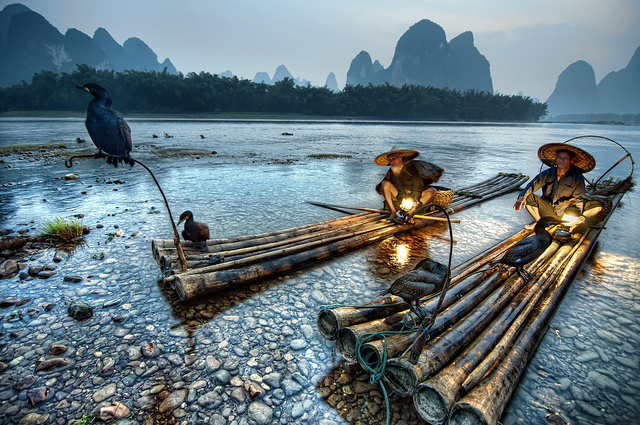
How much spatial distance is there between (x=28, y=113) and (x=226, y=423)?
301 feet

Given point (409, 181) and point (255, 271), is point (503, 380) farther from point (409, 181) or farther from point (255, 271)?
point (409, 181)

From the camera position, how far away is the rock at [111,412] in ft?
8.85

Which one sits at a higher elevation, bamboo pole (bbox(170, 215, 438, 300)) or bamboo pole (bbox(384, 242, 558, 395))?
bamboo pole (bbox(384, 242, 558, 395))

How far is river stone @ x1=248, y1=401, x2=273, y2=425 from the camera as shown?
2.80 m

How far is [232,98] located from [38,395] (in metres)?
86.3

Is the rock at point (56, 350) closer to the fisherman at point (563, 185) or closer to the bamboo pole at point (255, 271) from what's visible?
the bamboo pole at point (255, 271)

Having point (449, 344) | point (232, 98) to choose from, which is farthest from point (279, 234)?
point (232, 98)

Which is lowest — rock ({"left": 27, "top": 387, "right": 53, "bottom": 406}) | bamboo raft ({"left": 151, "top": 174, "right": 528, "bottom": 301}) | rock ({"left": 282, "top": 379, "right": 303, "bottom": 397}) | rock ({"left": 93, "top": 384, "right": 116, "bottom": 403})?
rock ({"left": 282, "top": 379, "right": 303, "bottom": 397})

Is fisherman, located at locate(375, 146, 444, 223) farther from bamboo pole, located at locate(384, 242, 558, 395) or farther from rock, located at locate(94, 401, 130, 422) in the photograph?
rock, located at locate(94, 401, 130, 422)

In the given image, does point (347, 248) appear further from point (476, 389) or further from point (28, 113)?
point (28, 113)

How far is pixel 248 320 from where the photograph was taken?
422cm

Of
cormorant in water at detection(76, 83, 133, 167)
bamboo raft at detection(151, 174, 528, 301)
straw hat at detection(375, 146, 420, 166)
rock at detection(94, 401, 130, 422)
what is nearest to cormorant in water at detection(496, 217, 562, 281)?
bamboo raft at detection(151, 174, 528, 301)

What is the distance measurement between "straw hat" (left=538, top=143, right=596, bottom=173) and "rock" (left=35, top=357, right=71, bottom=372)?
9395mm

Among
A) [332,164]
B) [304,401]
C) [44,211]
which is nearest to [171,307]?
[304,401]
